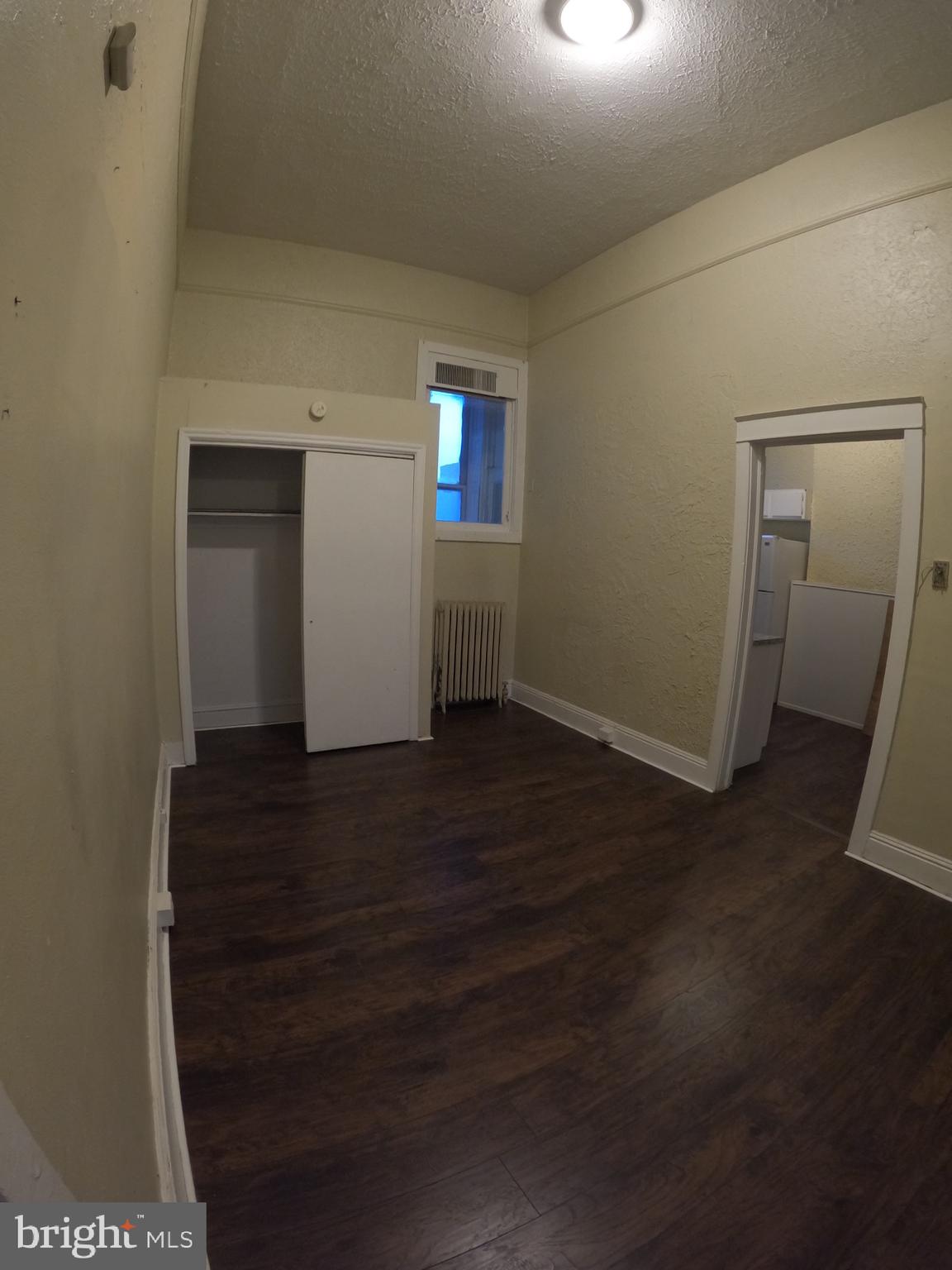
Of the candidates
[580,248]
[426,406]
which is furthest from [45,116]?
[580,248]

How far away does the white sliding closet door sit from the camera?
3.55 metres

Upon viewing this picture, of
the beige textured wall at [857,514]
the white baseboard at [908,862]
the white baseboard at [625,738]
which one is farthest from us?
the beige textured wall at [857,514]

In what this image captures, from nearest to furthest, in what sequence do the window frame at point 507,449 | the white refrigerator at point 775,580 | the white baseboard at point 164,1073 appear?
the white baseboard at point 164,1073
the window frame at point 507,449
the white refrigerator at point 775,580

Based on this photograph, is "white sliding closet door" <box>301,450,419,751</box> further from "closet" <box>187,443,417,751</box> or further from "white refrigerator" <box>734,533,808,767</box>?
"white refrigerator" <box>734,533,808,767</box>

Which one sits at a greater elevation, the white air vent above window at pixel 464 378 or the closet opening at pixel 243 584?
the white air vent above window at pixel 464 378

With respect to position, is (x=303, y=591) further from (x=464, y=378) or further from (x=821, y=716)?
(x=821, y=716)

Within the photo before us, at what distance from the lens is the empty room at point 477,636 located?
2.70ft

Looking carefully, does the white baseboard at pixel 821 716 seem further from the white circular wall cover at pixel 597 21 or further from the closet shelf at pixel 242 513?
the white circular wall cover at pixel 597 21

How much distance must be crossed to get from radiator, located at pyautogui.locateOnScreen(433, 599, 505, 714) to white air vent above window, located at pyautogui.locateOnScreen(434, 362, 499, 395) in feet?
5.76

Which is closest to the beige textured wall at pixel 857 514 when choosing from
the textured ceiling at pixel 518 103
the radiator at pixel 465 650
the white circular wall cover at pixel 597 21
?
the textured ceiling at pixel 518 103

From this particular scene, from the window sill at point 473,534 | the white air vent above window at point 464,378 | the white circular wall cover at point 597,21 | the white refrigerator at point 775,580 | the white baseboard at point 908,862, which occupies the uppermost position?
the white circular wall cover at point 597,21

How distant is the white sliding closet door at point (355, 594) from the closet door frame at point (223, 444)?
5 cm

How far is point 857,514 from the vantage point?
5023 mm

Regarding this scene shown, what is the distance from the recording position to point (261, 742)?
12.7ft
